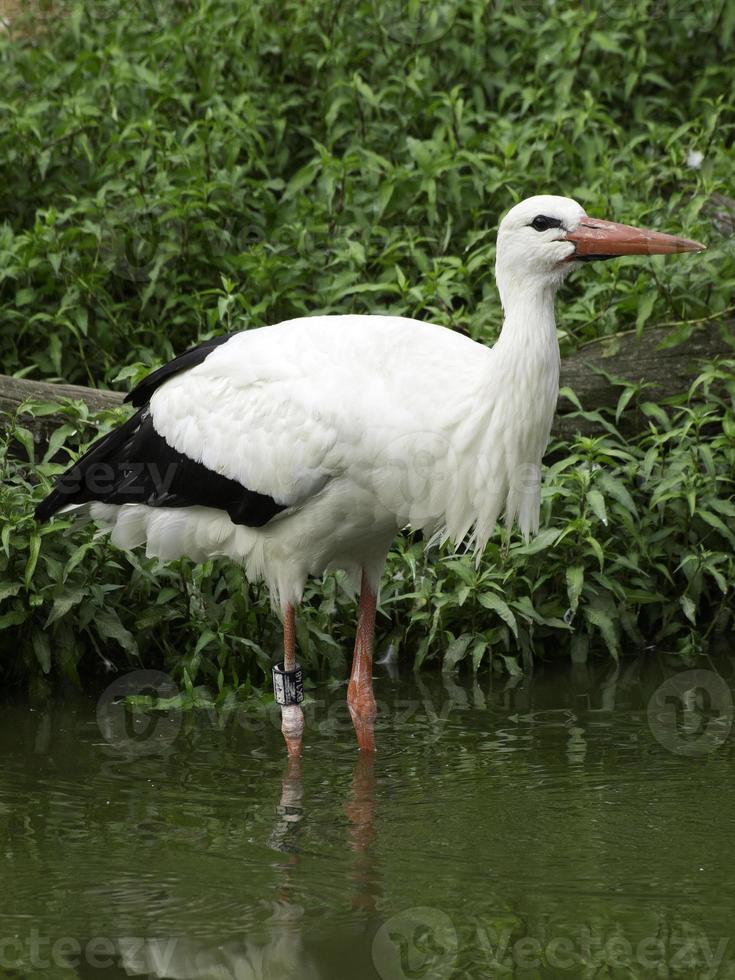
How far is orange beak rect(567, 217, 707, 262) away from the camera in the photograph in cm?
481

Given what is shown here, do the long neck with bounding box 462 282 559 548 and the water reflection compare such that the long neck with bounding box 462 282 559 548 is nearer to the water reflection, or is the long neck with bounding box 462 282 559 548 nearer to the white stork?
the white stork

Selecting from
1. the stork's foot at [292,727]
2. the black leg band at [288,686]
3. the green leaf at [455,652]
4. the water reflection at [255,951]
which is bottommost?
the water reflection at [255,951]

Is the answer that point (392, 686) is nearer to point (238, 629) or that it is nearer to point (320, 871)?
point (238, 629)

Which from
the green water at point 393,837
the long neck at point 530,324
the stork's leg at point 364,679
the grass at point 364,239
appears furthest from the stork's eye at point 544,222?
the green water at point 393,837

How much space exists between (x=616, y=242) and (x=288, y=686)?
190 cm

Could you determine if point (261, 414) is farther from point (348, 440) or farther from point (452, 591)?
point (452, 591)

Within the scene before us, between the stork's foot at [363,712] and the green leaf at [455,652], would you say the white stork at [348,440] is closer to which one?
the stork's foot at [363,712]

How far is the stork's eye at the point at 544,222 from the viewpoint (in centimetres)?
491

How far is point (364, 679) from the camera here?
575 centimetres

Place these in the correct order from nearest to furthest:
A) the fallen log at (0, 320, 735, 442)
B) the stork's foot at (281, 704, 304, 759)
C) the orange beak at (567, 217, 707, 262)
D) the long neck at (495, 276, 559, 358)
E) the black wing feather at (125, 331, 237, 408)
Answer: the orange beak at (567, 217, 707, 262) → the long neck at (495, 276, 559, 358) → the stork's foot at (281, 704, 304, 759) → the black wing feather at (125, 331, 237, 408) → the fallen log at (0, 320, 735, 442)

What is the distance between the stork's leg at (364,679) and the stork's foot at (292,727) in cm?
23

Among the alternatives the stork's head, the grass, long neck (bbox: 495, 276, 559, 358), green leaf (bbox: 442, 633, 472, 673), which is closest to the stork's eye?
the stork's head

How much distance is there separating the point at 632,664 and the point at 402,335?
1914 millimetres

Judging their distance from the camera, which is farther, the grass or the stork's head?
the grass
